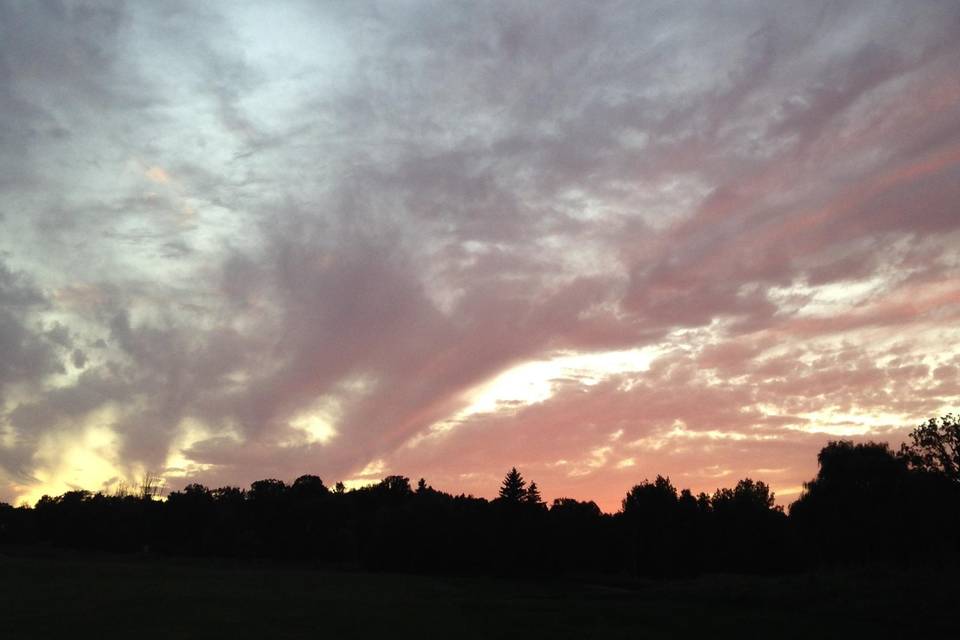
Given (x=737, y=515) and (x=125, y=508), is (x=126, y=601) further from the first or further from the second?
(x=125, y=508)

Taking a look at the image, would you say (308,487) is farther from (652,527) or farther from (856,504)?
(856,504)

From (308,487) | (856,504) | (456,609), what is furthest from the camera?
(308,487)

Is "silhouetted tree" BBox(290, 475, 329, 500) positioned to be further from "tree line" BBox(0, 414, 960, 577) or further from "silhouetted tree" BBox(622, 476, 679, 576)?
"silhouetted tree" BBox(622, 476, 679, 576)

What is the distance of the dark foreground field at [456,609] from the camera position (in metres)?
35.1

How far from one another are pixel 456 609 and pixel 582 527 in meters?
71.5

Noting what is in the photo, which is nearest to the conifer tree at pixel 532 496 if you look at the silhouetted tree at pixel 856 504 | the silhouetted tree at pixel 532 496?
the silhouetted tree at pixel 532 496

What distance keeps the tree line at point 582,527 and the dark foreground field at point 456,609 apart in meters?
31.7

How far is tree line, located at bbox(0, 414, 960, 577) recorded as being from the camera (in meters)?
100

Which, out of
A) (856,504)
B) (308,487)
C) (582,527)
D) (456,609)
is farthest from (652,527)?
(456,609)

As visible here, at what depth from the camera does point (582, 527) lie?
381 feet

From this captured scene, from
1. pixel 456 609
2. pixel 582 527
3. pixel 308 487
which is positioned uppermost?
pixel 308 487

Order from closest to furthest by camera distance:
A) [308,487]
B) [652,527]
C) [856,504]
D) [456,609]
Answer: [456,609]
[856,504]
[652,527]
[308,487]

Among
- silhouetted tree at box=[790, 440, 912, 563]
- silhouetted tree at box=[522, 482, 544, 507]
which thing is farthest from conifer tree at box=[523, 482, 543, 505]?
silhouetted tree at box=[790, 440, 912, 563]

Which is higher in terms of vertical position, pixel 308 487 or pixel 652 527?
pixel 308 487
